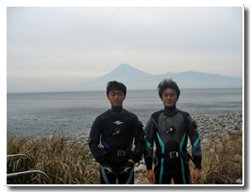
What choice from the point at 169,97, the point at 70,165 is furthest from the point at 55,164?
the point at 169,97

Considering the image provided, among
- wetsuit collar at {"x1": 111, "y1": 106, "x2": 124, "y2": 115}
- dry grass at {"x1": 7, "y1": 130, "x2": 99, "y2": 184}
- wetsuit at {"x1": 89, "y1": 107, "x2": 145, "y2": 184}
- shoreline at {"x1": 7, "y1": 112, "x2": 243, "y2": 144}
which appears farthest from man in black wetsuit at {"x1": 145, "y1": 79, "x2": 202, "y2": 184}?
shoreline at {"x1": 7, "y1": 112, "x2": 243, "y2": 144}

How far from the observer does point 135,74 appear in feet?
10.2

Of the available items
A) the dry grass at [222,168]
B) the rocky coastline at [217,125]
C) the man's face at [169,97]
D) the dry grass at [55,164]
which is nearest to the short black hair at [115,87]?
the man's face at [169,97]

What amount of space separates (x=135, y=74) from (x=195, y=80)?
85cm

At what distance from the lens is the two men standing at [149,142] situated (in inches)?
93.2

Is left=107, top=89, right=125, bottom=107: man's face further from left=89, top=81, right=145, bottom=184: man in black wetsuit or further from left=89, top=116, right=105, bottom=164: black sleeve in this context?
left=89, top=116, right=105, bottom=164: black sleeve

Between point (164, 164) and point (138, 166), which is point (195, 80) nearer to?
point (164, 164)

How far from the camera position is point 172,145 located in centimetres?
239

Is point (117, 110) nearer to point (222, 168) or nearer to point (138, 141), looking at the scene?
point (138, 141)

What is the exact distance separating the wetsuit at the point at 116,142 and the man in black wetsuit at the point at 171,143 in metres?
0.15

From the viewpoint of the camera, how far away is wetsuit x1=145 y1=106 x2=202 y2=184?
7.76ft

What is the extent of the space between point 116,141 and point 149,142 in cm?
36

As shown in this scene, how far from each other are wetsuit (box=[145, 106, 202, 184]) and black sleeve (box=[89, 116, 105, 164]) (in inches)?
18.9

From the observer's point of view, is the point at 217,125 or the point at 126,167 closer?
the point at 126,167
